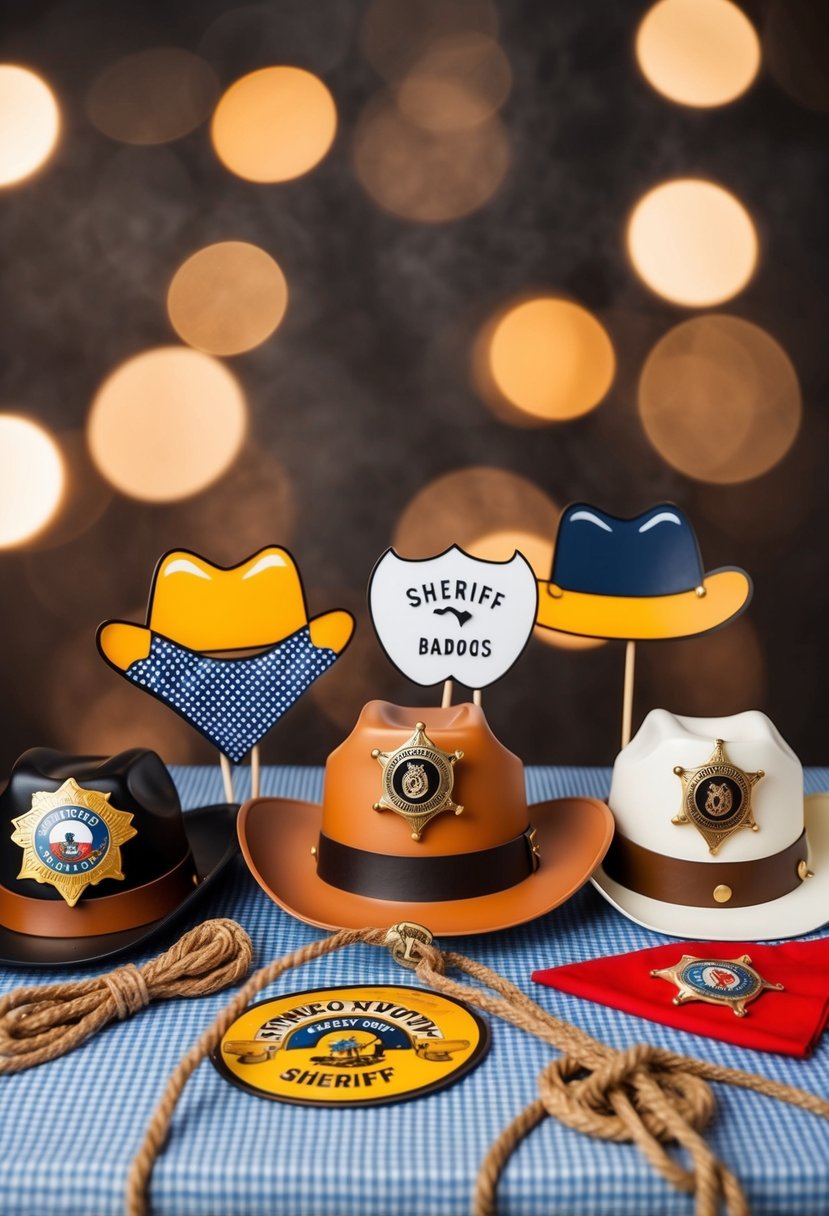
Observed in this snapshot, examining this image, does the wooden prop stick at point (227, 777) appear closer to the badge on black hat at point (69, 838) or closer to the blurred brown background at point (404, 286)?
the badge on black hat at point (69, 838)

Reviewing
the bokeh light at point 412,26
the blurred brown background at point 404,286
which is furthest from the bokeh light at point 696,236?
the bokeh light at point 412,26

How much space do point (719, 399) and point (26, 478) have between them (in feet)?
5.71

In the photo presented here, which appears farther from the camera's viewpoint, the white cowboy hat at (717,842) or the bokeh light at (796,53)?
the bokeh light at (796,53)

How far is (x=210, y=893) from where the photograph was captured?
44.8 inches

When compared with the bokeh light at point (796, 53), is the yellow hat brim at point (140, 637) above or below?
below

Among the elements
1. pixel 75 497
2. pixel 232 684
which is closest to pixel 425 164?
pixel 75 497

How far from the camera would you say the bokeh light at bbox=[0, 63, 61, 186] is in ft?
7.82

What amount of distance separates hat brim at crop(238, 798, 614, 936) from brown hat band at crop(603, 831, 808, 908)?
6 centimetres

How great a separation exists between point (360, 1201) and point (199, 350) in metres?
2.09

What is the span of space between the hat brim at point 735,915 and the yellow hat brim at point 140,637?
0.47 m

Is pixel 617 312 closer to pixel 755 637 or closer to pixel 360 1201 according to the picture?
pixel 755 637

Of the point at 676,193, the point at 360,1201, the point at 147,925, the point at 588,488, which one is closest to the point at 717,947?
the point at 360,1201

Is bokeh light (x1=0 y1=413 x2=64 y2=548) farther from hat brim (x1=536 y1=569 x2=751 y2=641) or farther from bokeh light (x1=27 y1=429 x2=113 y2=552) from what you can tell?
hat brim (x1=536 y1=569 x2=751 y2=641)

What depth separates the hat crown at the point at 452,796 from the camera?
1043mm
